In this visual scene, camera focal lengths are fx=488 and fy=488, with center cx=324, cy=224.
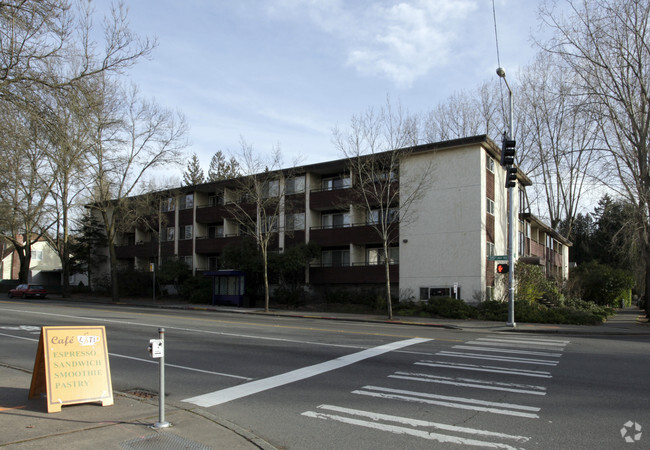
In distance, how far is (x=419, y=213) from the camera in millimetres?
29594

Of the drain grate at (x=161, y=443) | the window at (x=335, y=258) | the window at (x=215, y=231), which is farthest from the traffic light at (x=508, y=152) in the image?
the window at (x=215, y=231)

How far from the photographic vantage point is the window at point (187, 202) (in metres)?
42.5

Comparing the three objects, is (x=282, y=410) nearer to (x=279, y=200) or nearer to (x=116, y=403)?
(x=116, y=403)

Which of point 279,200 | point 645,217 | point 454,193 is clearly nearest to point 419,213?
point 454,193

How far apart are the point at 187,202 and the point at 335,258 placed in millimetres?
16387

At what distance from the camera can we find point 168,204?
43.7 m

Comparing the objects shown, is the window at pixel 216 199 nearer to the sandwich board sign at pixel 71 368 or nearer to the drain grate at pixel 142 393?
the drain grate at pixel 142 393

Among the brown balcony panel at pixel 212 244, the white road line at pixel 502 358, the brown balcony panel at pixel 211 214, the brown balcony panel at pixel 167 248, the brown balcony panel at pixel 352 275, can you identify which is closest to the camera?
the white road line at pixel 502 358

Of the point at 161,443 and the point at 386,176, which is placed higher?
the point at 386,176

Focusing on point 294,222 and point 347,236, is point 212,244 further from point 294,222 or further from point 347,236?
point 347,236

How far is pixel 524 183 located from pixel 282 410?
1428 inches

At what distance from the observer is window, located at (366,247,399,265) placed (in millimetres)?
31000

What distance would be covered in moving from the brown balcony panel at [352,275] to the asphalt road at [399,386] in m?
14.9

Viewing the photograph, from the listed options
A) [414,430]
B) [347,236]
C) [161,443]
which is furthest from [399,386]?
[347,236]
